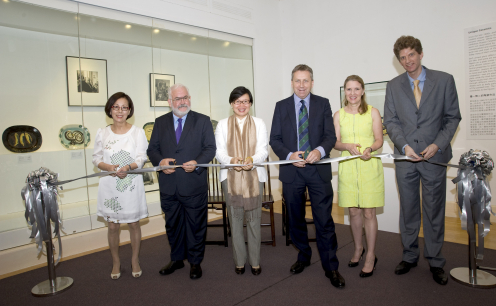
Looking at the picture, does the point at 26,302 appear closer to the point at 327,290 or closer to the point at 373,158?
the point at 327,290

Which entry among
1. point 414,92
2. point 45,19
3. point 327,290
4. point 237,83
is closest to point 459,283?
point 327,290

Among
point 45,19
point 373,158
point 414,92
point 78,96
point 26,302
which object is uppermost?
point 45,19

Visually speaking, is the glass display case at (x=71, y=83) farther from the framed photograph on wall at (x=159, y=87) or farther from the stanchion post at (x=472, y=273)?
the stanchion post at (x=472, y=273)

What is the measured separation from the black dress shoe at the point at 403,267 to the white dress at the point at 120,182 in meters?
2.42

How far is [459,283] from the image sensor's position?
2.71 meters

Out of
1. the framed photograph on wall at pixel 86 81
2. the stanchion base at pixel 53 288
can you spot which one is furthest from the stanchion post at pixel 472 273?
the framed photograph on wall at pixel 86 81

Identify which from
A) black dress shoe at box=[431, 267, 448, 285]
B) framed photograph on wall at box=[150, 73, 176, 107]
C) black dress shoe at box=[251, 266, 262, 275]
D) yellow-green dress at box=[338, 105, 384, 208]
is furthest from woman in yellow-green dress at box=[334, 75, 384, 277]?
framed photograph on wall at box=[150, 73, 176, 107]

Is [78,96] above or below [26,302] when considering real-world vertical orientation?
above

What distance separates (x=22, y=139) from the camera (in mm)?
3721

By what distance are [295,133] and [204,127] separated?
0.88 meters

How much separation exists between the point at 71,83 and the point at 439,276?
449cm

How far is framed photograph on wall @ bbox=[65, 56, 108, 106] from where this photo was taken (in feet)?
13.3

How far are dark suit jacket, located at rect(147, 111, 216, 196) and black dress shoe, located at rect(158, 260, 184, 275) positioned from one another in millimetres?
765

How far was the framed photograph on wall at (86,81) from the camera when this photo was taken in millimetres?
4059
